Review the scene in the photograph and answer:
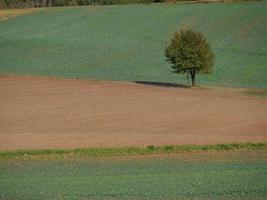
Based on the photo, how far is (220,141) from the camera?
2788 cm

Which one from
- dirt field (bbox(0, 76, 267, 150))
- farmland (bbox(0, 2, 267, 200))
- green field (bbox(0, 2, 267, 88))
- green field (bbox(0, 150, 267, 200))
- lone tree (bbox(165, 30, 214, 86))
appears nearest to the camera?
green field (bbox(0, 150, 267, 200))

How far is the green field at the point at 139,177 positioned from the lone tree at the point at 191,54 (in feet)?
122

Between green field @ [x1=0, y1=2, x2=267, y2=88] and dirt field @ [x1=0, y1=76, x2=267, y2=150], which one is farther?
green field @ [x1=0, y1=2, x2=267, y2=88]

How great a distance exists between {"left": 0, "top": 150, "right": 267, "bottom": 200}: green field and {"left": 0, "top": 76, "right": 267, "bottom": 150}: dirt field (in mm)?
4208

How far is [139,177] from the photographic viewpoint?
18.5 metres

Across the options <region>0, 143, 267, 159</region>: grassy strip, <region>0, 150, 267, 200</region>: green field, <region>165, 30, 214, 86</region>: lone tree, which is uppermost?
<region>165, 30, 214, 86</region>: lone tree

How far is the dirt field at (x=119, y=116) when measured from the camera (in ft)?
93.2

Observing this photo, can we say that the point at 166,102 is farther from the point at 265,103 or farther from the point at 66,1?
the point at 66,1

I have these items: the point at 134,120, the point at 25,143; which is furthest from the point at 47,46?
the point at 25,143

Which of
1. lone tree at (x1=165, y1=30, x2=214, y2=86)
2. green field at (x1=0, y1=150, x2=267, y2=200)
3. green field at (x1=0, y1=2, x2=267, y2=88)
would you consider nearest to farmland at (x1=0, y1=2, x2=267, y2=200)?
green field at (x1=0, y1=150, x2=267, y2=200)

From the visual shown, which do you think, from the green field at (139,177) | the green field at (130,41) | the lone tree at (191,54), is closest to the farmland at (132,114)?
the green field at (139,177)

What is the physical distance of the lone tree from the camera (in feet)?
199

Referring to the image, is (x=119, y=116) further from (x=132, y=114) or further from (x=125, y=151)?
(x=125, y=151)

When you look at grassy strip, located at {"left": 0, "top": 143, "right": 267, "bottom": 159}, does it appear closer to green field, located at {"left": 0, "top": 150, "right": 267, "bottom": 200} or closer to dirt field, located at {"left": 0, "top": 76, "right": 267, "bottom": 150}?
green field, located at {"left": 0, "top": 150, "right": 267, "bottom": 200}
